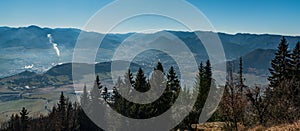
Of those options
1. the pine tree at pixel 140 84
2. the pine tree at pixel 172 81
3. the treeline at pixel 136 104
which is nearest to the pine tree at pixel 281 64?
the treeline at pixel 136 104

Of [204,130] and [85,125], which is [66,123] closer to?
[85,125]

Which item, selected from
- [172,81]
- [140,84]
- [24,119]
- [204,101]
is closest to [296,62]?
[204,101]

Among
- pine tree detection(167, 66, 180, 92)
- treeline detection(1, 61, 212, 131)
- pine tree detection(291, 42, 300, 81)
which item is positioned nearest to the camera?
pine tree detection(291, 42, 300, 81)

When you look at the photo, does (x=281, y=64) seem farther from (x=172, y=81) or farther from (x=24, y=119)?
(x=24, y=119)

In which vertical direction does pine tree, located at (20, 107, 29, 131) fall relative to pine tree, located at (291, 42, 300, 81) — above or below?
below

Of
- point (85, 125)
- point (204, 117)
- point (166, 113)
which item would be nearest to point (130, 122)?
point (166, 113)

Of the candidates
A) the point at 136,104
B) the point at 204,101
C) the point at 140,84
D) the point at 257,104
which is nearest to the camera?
the point at 257,104

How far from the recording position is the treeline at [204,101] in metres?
28.5

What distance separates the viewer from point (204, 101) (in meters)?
55.4

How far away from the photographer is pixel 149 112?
51.0m

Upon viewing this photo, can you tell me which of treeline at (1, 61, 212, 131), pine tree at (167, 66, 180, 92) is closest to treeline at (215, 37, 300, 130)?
treeline at (1, 61, 212, 131)

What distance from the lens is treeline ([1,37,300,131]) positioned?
28.5 metres

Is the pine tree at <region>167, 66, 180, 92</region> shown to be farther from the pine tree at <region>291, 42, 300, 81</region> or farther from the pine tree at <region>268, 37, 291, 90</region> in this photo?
the pine tree at <region>291, 42, 300, 81</region>

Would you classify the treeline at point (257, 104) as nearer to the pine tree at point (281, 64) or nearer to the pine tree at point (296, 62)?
the pine tree at point (296, 62)
